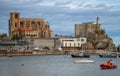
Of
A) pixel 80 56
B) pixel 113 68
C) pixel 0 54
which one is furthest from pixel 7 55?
pixel 113 68

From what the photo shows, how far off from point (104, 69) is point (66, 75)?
15317 millimetres

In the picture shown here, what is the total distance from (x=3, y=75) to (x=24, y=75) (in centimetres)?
304

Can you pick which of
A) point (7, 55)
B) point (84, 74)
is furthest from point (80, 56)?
point (84, 74)

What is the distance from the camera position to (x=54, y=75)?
209 ft

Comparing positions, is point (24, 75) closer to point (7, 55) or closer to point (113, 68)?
point (113, 68)

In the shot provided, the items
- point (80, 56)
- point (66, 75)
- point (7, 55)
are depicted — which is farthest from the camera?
point (7, 55)

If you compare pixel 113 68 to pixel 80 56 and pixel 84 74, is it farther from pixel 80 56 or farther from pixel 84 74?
pixel 80 56

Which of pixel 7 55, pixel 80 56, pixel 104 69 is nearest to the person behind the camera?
pixel 104 69

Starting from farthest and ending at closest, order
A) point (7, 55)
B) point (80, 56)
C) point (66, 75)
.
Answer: point (7, 55)
point (80, 56)
point (66, 75)

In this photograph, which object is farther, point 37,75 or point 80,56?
point 80,56

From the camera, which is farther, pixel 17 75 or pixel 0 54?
pixel 0 54

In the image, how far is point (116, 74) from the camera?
215 ft

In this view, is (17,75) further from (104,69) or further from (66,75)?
(104,69)

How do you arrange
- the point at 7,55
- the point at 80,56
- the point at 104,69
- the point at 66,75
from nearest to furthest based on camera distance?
1. the point at 66,75
2. the point at 104,69
3. the point at 80,56
4. the point at 7,55
